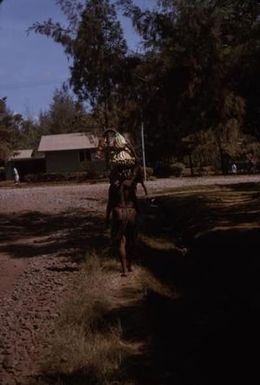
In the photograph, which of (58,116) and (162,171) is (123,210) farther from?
(58,116)

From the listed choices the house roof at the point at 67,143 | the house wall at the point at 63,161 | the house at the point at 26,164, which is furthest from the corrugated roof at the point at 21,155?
the house wall at the point at 63,161

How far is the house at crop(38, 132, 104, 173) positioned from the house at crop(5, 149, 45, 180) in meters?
5.24

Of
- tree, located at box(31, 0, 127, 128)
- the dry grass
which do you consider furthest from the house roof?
the dry grass

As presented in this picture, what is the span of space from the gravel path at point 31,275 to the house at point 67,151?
37.3 meters

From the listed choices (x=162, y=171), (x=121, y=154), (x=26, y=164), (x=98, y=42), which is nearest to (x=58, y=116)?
(x=26, y=164)

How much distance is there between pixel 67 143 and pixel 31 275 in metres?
53.5

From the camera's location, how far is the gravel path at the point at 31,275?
823cm

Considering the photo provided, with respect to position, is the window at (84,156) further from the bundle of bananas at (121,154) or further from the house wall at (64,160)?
the bundle of bananas at (121,154)

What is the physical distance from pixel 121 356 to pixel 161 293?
12.7 feet

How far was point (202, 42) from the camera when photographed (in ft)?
69.6

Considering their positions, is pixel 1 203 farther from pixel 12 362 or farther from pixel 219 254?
pixel 12 362

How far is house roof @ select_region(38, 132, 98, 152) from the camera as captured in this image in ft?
214

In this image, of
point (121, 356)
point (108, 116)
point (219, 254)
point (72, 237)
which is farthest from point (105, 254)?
point (108, 116)

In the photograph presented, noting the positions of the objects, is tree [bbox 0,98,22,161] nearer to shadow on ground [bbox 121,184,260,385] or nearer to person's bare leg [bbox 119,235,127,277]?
Answer: shadow on ground [bbox 121,184,260,385]
